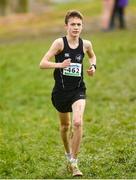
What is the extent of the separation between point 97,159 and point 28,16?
22529 millimetres

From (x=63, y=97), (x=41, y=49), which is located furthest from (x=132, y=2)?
(x=63, y=97)

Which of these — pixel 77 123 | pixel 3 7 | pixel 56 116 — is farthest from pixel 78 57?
pixel 3 7

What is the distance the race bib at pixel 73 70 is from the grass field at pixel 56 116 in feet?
4.27

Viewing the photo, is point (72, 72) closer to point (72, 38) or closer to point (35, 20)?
point (72, 38)

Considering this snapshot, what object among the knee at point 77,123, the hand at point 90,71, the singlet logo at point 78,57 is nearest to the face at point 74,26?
the singlet logo at point 78,57

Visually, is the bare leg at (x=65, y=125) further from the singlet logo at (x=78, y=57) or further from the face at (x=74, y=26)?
the face at (x=74, y=26)

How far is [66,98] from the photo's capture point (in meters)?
8.82

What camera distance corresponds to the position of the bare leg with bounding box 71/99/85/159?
856 cm

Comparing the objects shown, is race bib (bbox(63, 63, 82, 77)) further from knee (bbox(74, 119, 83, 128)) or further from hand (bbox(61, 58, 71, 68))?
knee (bbox(74, 119, 83, 128))

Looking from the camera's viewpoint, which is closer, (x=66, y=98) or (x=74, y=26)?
(x=74, y=26)

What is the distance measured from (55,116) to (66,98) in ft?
17.0

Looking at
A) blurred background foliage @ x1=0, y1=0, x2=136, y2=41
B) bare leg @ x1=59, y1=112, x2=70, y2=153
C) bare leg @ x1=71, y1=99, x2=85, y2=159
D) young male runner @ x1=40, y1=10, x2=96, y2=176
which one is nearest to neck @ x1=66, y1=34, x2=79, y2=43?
young male runner @ x1=40, y1=10, x2=96, y2=176

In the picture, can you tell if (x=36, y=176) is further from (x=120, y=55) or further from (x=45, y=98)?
(x=120, y=55)

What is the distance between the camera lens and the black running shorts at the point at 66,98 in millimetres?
8781
